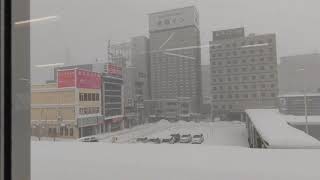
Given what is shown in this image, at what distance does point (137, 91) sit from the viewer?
Result: 3.56 feet

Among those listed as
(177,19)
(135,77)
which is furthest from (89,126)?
(177,19)

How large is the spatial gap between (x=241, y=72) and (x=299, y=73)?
0.19m

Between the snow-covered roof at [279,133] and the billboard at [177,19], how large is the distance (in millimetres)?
444

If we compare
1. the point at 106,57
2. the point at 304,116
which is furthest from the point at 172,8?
the point at 304,116

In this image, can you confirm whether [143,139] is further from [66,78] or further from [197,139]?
[66,78]

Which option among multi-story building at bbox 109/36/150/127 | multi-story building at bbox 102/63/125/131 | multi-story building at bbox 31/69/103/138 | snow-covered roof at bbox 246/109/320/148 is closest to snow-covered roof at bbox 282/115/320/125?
snow-covered roof at bbox 246/109/320/148

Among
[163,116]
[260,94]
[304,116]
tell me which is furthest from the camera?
[163,116]

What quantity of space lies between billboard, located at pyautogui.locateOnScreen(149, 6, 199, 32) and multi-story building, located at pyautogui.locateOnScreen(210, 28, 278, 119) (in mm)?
125

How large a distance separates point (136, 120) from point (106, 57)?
0.32 meters

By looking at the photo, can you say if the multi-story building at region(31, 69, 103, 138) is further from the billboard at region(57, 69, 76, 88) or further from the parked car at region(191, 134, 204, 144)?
the parked car at region(191, 134, 204, 144)

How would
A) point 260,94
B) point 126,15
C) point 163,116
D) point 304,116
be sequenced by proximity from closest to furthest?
1. point 304,116
2. point 260,94
3. point 163,116
4. point 126,15

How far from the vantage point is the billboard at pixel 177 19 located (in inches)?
41.1

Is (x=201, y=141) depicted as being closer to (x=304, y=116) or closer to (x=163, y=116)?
(x=163, y=116)

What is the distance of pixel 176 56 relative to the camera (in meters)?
1.05
